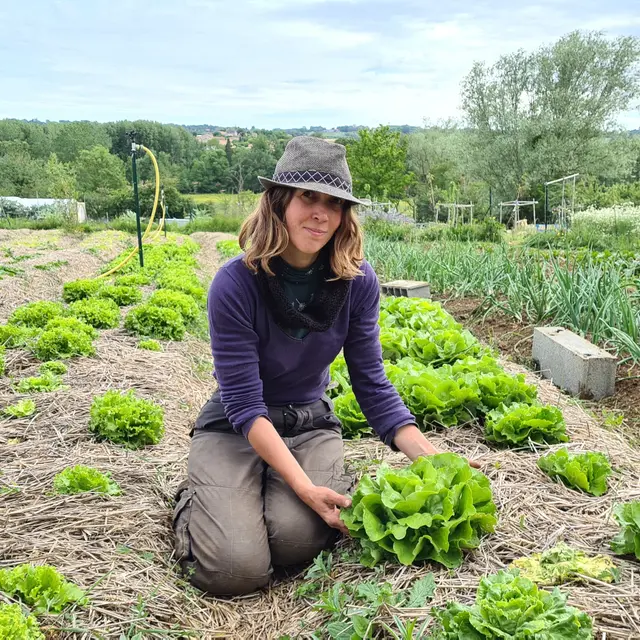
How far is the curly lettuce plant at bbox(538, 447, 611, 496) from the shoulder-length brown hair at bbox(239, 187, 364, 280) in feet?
4.42

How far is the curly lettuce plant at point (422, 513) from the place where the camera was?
7.47 feet

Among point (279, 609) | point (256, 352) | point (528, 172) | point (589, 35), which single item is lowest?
point (279, 609)

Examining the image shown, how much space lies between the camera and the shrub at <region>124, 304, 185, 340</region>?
647 centimetres

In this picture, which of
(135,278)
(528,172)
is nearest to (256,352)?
(135,278)

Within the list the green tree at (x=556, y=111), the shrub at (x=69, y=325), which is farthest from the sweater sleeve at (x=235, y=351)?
the green tree at (x=556, y=111)

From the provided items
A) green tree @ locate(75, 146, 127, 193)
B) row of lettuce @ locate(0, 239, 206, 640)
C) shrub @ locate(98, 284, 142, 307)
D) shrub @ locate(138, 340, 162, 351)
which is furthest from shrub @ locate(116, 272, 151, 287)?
green tree @ locate(75, 146, 127, 193)

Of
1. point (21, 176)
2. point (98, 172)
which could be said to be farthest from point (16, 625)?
point (21, 176)

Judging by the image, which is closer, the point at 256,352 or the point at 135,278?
the point at 256,352

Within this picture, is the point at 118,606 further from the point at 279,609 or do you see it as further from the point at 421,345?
the point at 421,345

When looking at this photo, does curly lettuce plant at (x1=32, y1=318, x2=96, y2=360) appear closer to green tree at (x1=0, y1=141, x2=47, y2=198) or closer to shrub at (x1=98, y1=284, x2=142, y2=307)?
shrub at (x1=98, y1=284, x2=142, y2=307)

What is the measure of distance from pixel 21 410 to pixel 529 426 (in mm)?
3152

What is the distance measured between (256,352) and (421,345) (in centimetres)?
228

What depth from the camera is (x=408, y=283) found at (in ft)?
26.6

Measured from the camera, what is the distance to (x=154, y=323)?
21.3ft
